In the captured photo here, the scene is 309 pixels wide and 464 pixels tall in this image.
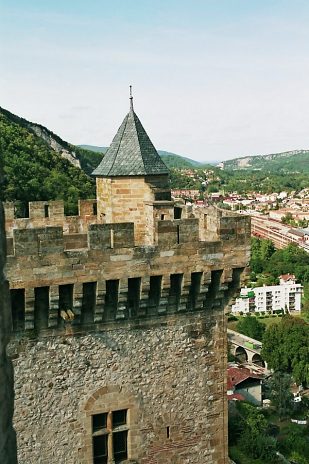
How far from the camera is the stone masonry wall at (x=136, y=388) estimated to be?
38.4 ft

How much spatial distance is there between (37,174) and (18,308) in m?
64.8

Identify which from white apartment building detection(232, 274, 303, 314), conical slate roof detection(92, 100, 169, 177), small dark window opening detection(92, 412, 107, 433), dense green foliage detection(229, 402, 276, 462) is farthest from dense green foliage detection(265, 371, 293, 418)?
small dark window opening detection(92, 412, 107, 433)

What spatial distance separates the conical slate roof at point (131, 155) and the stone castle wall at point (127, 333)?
7.03ft

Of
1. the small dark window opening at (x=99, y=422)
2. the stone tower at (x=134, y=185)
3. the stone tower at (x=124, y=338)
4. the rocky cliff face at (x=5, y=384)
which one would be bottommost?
the small dark window opening at (x=99, y=422)

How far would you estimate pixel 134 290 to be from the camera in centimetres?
1227

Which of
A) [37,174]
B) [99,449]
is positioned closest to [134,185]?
[99,449]

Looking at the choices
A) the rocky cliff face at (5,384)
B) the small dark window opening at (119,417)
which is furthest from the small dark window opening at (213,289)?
the rocky cliff face at (5,384)

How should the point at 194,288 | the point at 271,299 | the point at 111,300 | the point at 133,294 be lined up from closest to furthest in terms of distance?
1. the point at 111,300
2. the point at 133,294
3. the point at 194,288
4. the point at 271,299

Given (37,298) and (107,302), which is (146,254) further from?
(37,298)

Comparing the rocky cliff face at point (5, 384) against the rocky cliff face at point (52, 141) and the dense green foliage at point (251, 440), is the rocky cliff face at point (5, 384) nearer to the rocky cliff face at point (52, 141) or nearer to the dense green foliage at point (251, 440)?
the dense green foliage at point (251, 440)

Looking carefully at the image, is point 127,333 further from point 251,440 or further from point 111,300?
point 251,440

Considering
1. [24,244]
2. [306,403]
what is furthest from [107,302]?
[306,403]

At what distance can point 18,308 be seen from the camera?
1141cm

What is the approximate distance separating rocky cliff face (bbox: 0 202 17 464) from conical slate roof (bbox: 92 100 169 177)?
38.2 ft
